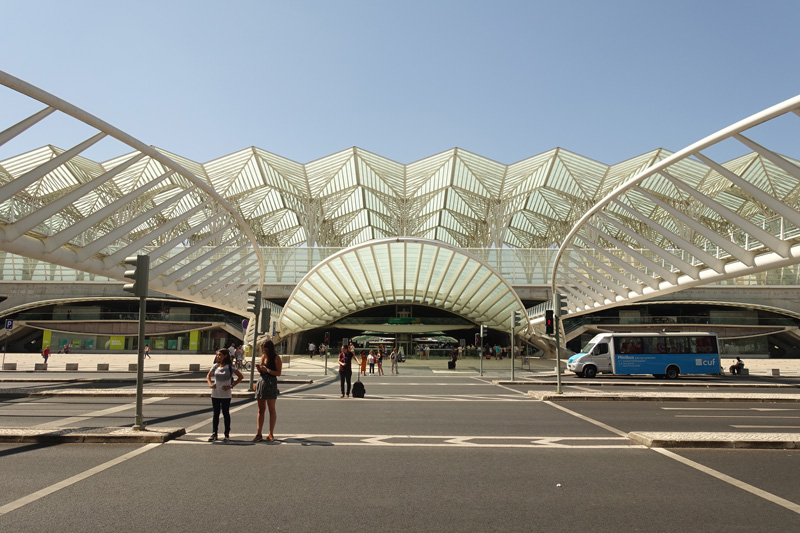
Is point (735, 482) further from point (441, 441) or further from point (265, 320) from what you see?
point (265, 320)

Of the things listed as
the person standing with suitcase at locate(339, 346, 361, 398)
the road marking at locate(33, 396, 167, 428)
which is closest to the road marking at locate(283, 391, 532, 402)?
the person standing with suitcase at locate(339, 346, 361, 398)

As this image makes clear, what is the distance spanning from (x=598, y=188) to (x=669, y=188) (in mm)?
8871

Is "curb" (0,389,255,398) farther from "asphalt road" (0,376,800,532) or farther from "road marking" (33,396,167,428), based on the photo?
"asphalt road" (0,376,800,532)

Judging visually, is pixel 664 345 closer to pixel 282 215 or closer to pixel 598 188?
pixel 598 188

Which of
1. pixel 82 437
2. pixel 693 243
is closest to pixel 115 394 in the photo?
pixel 82 437

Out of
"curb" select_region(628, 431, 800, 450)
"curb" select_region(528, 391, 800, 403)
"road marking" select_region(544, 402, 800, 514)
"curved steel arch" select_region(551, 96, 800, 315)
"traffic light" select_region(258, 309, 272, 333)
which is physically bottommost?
"curb" select_region(528, 391, 800, 403)

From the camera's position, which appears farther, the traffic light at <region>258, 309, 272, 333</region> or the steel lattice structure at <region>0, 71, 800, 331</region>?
the steel lattice structure at <region>0, 71, 800, 331</region>

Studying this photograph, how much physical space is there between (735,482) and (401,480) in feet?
13.1

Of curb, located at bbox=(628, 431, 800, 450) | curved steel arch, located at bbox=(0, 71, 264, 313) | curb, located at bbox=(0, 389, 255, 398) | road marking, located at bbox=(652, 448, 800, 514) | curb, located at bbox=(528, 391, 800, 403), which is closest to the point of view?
road marking, located at bbox=(652, 448, 800, 514)

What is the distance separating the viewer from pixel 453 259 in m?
36.9

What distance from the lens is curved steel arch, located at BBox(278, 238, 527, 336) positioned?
36.3 meters

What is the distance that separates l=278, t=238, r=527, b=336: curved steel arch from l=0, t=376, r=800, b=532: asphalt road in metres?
25.2

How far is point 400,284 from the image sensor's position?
135 ft

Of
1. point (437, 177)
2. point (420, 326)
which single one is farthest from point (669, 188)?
point (420, 326)
